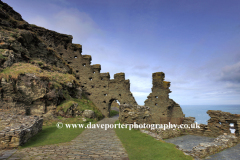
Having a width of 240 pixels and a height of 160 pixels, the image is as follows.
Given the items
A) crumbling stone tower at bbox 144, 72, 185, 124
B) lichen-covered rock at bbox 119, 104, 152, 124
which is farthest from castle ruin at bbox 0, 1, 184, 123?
lichen-covered rock at bbox 119, 104, 152, 124

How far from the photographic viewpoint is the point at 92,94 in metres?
29.0

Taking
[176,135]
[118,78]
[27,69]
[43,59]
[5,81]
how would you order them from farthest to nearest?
[118,78] < [43,59] < [176,135] < [27,69] < [5,81]

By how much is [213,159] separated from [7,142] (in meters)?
13.0

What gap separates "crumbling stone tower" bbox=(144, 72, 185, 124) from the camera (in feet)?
85.8

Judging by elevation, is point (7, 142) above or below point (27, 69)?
below

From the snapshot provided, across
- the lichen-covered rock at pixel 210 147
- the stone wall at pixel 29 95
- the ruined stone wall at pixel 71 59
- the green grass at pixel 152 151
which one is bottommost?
the lichen-covered rock at pixel 210 147

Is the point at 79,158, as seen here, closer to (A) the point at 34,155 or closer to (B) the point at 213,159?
(A) the point at 34,155

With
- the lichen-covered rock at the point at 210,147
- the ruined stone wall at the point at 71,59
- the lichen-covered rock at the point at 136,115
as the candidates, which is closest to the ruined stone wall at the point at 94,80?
the ruined stone wall at the point at 71,59

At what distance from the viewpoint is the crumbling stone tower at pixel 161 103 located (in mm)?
26156

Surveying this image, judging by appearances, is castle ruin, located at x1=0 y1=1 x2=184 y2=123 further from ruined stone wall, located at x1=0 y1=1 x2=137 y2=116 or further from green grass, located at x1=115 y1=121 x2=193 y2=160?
green grass, located at x1=115 y1=121 x2=193 y2=160

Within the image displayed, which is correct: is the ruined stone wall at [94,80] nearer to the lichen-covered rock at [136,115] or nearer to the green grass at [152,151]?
the lichen-covered rock at [136,115]

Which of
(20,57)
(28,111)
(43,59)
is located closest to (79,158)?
(28,111)

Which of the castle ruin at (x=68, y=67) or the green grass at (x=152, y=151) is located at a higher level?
the castle ruin at (x=68, y=67)

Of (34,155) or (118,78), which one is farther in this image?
(118,78)
